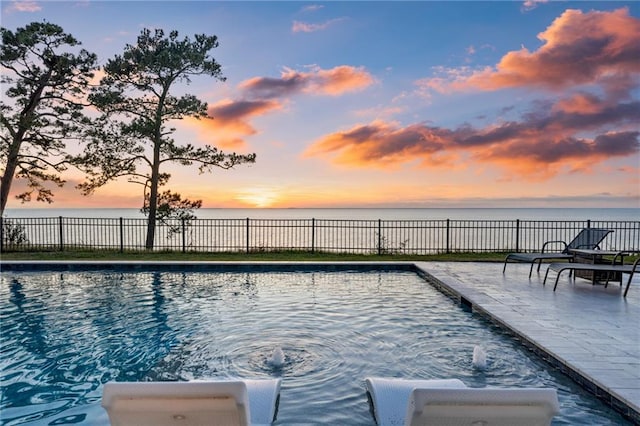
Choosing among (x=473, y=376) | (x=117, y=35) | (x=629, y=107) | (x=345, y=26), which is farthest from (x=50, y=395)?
(x=629, y=107)

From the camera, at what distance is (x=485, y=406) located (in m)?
2.05

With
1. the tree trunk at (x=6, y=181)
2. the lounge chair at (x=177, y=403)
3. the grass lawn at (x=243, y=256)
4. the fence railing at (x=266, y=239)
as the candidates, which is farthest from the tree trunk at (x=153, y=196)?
the lounge chair at (x=177, y=403)

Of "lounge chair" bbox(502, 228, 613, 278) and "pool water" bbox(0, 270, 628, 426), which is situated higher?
"lounge chair" bbox(502, 228, 613, 278)

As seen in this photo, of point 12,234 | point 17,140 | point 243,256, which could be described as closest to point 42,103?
point 17,140

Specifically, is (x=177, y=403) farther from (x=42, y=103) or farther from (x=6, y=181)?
(x=6, y=181)

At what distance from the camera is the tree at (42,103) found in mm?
15453

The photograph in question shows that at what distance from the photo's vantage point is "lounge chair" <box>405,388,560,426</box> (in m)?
2.04

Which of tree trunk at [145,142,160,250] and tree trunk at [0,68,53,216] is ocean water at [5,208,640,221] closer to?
tree trunk at [145,142,160,250]

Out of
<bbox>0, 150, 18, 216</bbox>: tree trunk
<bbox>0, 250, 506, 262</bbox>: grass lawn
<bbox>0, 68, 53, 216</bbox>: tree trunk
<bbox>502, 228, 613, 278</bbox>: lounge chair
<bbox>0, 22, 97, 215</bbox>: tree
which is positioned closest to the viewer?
<bbox>502, 228, 613, 278</bbox>: lounge chair

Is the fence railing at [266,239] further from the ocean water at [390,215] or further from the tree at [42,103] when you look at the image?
the ocean water at [390,215]

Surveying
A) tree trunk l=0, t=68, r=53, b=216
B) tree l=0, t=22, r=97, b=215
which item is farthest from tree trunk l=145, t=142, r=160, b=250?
tree trunk l=0, t=68, r=53, b=216

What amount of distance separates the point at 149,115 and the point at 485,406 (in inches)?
637

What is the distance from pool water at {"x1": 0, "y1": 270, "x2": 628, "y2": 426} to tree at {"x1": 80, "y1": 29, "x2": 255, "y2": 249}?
300 inches

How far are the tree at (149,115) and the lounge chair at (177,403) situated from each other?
1438cm
